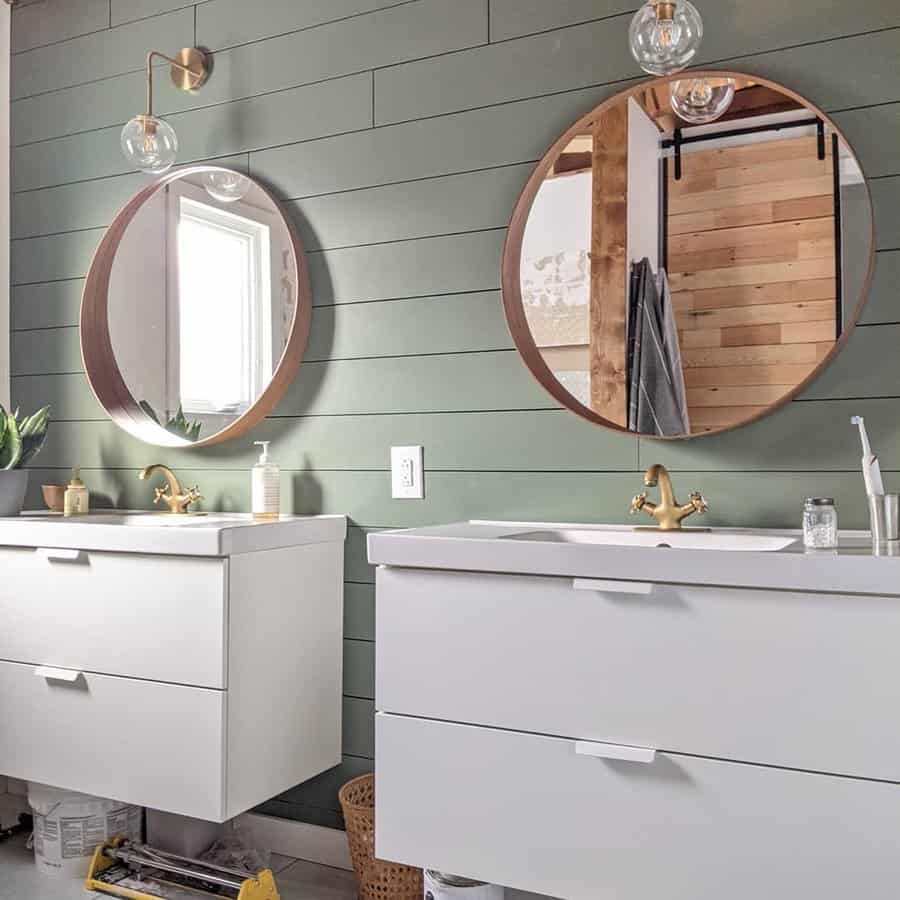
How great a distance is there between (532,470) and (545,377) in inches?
7.6

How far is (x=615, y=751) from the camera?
4.94 feet

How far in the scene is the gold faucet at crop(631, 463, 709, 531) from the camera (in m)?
1.82

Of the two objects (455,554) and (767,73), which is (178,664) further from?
(767,73)

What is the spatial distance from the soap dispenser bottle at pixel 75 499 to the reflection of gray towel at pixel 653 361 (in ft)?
4.53

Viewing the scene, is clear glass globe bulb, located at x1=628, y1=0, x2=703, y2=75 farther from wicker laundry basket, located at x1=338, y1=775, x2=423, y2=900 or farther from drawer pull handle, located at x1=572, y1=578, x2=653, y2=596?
wicker laundry basket, located at x1=338, y1=775, x2=423, y2=900

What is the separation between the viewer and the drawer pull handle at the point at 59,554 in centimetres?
201

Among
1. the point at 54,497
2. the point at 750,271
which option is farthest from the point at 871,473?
the point at 54,497

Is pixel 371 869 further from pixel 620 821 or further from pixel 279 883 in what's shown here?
pixel 620 821

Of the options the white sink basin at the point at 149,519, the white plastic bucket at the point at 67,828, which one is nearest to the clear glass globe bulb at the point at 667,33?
the white sink basin at the point at 149,519

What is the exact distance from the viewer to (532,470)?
2.03 m

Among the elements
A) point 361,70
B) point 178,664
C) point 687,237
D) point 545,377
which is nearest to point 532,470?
point 545,377

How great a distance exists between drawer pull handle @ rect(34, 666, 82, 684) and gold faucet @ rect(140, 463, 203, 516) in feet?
1.55

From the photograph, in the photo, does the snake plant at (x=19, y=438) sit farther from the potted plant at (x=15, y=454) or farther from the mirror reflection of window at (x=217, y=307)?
the mirror reflection of window at (x=217, y=307)

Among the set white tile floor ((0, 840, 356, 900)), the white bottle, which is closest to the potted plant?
the white bottle
